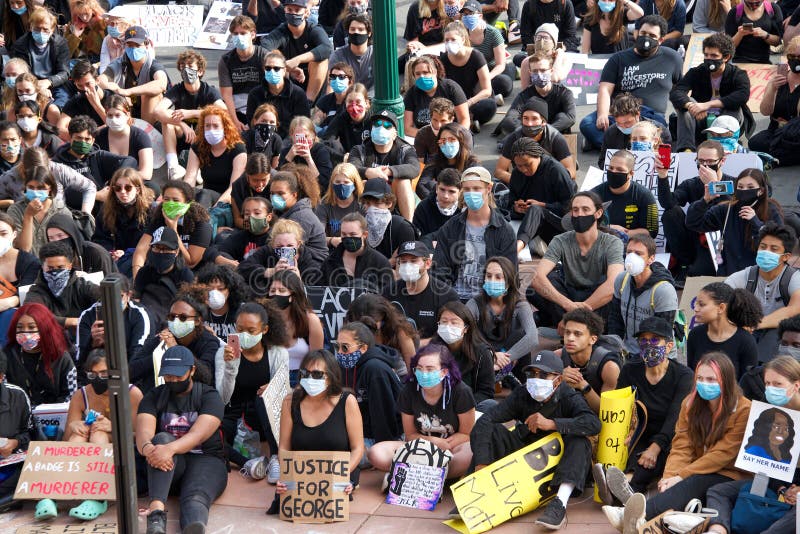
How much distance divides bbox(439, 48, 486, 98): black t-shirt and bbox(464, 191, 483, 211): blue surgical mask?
3523 mm

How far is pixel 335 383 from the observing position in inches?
391

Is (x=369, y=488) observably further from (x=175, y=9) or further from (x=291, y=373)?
(x=175, y=9)

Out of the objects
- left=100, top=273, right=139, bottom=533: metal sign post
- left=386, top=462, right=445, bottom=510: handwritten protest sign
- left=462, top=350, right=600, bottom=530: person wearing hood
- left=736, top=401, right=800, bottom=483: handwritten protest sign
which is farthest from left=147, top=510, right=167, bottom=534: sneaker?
left=736, top=401, right=800, bottom=483: handwritten protest sign

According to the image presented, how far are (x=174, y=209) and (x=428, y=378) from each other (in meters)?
3.65

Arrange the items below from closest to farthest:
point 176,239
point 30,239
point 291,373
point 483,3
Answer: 1. point 291,373
2. point 176,239
3. point 30,239
4. point 483,3

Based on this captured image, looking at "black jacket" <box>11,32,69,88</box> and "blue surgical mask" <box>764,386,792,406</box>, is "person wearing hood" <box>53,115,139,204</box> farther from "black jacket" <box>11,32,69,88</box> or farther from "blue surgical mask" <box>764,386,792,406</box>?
"blue surgical mask" <box>764,386,792,406</box>

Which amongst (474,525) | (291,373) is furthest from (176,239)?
(474,525)

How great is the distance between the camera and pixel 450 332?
34.1 feet

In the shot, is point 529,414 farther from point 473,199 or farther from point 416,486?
point 473,199

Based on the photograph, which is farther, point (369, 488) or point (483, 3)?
point (483, 3)

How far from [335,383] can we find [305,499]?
32.7 inches

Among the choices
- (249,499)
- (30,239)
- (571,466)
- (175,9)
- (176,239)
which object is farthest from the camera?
(175,9)

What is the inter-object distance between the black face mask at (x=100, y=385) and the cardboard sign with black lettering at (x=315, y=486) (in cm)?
150

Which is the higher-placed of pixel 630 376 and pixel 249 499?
pixel 630 376
